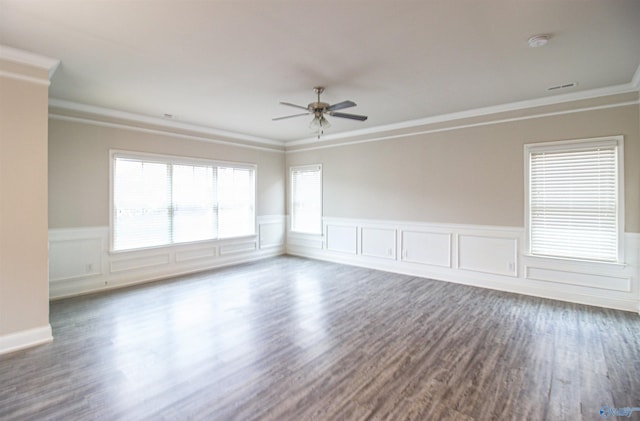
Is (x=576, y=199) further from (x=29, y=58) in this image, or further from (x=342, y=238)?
(x=29, y=58)

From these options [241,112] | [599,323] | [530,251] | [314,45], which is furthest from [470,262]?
[241,112]

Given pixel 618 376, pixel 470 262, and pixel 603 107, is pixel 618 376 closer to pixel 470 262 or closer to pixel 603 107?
pixel 470 262

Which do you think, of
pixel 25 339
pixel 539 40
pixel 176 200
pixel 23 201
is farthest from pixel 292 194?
pixel 539 40

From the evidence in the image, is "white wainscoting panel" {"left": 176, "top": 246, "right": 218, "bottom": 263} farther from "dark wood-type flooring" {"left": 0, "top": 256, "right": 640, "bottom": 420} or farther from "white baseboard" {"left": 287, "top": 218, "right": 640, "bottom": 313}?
"white baseboard" {"left": 287, "top": 218, "right": 640, "bottom": 313}

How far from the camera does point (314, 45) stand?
9.52 ft

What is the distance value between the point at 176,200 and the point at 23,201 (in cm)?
280

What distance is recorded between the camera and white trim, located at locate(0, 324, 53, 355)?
2.90 metres

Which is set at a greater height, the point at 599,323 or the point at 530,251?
the point at 530,251

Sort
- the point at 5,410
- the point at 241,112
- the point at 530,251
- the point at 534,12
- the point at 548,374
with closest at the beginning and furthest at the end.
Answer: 1. the point at 5,410
2. the point at 534,12
3. the point at 548,374
4. the point at 530,251
5. the point at 241,112

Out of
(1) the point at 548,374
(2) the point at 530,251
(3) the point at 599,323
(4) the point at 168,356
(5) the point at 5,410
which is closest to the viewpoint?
(5) the point at 5,410

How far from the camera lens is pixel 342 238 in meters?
6.84

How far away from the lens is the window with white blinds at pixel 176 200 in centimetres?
514

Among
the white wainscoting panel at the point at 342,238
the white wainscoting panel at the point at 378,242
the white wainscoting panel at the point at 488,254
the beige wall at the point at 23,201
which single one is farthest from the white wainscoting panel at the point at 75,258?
the white wainscoting panel at the point at 488,254

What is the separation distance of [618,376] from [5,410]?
4.64 meters
